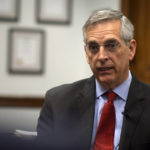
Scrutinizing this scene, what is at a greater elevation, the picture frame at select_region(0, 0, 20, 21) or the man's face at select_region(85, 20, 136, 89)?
the picture frame at select_region(0, 0, 20, 21)

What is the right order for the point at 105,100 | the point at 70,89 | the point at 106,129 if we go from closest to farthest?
the point at 106,129 → the point at 105,100 → the point at 70,89

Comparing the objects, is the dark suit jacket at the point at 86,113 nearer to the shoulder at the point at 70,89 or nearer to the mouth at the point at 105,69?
the shoulder at the point at 70,89

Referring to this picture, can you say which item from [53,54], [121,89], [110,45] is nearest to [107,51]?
[110,45]

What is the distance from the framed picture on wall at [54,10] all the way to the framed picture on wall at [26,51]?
134 millimetres

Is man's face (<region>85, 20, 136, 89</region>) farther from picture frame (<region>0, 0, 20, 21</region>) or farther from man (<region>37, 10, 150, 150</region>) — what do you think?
picture frame (<region>0, 0, 20, 21</region>)

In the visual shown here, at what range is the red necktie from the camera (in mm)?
1020

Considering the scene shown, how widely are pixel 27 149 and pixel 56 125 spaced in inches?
36.3

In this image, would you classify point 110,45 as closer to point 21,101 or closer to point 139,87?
point 139,87

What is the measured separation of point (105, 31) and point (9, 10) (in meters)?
1.48

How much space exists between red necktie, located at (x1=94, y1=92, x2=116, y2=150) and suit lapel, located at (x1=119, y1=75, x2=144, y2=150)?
0.04 m

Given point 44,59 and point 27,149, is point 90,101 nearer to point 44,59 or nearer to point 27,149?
point 27,149

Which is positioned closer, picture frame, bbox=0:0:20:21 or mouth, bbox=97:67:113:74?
mouth, bbox=97:67:113:74

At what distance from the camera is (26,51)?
241 cm

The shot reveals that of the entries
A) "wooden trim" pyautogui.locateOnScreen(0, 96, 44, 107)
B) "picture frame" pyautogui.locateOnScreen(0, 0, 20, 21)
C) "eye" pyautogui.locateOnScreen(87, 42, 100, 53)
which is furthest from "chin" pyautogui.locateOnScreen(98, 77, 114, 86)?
"picture frame" pyautogui.locateOnScreen(0, 0, 20, 21)
